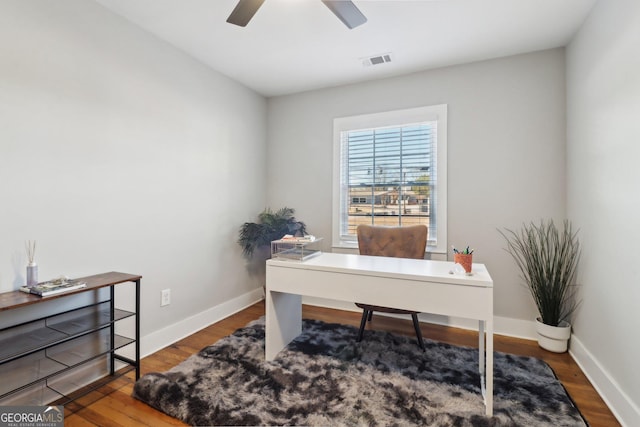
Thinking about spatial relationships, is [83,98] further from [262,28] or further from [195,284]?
[195,284]

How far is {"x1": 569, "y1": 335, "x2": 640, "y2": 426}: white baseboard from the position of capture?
150 cm

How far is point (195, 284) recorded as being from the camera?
2.74 m

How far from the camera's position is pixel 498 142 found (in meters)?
2.67

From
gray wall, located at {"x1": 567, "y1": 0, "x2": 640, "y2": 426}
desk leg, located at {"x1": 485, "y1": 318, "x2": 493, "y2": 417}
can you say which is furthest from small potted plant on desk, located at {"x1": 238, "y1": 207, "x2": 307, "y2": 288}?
gray wall, located at {"x1": 567, "y1": 0, "x2": 640, "y2": 426}

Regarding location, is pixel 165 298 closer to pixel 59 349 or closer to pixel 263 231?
pixel 59 349

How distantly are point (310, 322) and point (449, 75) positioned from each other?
8.98 feet

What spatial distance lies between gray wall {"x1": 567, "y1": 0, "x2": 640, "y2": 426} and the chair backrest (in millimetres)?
1125

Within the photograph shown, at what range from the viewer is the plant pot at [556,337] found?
2.28 m

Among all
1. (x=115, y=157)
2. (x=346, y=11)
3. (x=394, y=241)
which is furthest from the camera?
(x=394, y=241)

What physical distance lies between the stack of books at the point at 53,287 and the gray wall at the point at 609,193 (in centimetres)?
297

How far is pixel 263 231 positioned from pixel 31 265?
1.84 m

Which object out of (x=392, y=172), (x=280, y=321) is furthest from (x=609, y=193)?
(x=280, y=321)

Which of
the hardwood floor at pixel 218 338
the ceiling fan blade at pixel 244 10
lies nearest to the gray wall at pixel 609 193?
the hardwood floor at pixel 218 338

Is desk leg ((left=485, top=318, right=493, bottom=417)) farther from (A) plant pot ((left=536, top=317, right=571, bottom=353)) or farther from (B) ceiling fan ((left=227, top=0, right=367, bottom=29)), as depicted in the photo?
(B) ceiling fan ((left=227, top=0, right=367, bottom=29))
